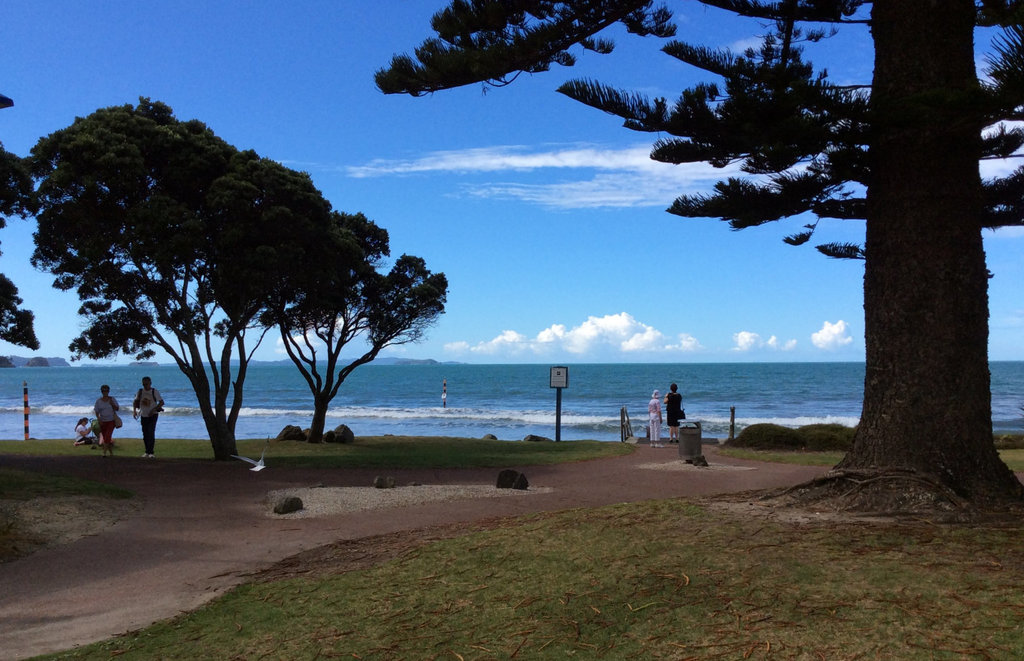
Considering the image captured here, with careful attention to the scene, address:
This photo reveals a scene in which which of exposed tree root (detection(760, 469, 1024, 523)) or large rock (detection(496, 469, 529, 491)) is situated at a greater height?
exposed tree root (detection(760, 469, 1024, 523))

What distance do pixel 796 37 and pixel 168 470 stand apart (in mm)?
11209

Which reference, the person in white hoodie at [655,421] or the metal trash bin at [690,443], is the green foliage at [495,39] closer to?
the metal trash bin at [690,443]

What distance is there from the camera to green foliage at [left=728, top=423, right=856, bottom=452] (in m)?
17.9

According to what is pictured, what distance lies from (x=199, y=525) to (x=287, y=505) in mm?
963

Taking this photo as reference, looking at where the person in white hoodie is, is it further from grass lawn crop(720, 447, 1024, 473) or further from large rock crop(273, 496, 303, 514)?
large rock crop(273, 496, 303, 514)

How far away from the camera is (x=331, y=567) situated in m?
5.94

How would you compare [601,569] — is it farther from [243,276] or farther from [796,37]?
[243,276]

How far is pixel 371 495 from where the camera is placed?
32.8 feet

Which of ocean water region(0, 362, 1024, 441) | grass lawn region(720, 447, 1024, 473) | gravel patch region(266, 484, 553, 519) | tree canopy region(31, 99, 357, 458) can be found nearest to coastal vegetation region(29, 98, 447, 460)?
tree canopy region(31, 99, 357, 458)

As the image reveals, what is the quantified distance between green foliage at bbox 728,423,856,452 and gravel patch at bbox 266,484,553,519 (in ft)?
30.3

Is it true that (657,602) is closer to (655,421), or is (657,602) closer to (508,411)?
(655,421)

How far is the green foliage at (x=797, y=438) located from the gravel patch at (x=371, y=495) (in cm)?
922

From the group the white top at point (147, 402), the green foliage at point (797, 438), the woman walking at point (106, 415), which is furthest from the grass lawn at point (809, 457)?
the woman walking at point (106, 415)

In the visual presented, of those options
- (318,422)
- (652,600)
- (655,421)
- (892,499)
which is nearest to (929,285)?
(892,499)
